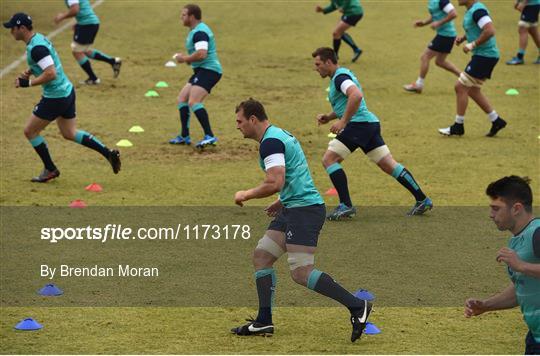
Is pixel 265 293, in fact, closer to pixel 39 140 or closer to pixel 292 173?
pixel 292 173

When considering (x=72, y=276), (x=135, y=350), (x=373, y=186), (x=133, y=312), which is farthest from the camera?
A: (x=373, y=186)

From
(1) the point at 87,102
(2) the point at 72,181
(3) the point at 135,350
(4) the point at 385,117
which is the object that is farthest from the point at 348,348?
(1) the point at 87,102

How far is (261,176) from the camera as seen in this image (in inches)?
577

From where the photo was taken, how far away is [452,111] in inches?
747

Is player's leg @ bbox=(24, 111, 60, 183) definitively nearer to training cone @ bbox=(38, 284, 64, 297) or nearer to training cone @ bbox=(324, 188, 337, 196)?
training cone @ bbox=(324, 188, 337, 196)

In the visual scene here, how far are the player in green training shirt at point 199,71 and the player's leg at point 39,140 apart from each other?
2.60 metres

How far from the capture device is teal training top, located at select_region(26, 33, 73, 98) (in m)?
13.9

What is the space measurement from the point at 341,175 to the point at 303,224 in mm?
3792

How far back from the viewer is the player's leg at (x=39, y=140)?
14.2 metres

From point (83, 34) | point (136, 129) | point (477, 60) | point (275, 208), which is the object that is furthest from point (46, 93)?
point (83, 34)

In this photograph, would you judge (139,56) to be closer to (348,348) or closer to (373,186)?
(373,186)

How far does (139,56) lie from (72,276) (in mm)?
14355

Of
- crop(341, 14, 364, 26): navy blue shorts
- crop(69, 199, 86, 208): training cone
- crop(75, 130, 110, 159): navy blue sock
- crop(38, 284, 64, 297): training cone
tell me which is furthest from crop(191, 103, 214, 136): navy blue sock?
crop(341, 14, 364, 26): navy blue shorts

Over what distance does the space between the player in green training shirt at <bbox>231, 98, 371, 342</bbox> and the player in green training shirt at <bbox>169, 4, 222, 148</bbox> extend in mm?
7233
